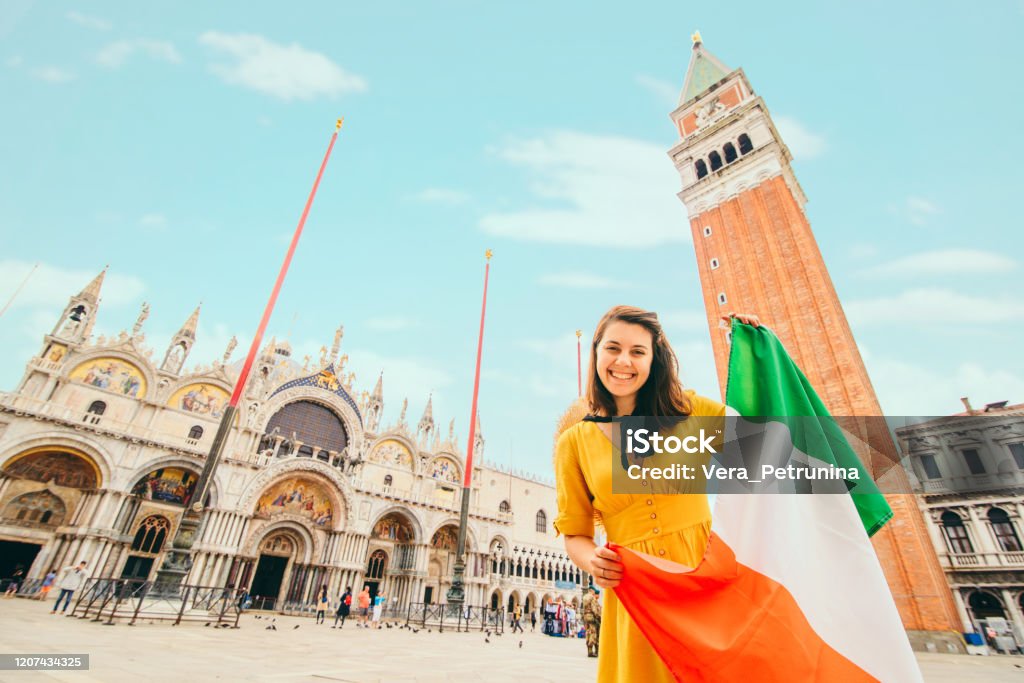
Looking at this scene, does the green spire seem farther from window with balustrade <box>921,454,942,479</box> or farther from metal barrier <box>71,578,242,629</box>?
metal barrier <box>71,578,242,629</box>

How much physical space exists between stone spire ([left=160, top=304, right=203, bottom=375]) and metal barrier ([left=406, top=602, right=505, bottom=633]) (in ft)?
52.8

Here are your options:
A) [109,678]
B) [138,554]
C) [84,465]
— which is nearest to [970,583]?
[109,678]

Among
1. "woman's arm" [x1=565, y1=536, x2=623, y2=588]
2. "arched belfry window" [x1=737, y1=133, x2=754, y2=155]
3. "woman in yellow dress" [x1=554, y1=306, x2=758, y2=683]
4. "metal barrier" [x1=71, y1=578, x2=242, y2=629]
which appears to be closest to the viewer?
"woman's arm" [x1=565, y1=536, x2=623, y2=588]

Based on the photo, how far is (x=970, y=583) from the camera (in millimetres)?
20484

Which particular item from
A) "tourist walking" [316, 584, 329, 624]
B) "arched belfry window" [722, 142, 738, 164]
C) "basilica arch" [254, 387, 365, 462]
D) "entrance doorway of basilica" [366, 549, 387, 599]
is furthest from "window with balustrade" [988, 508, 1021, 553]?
"basilica arch" [254, 387, 365, 462]

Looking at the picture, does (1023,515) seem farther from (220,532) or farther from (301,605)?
(220,532)

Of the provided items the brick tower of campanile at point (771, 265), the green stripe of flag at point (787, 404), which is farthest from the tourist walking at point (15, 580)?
the brick tower of campanile at point (771, 265)

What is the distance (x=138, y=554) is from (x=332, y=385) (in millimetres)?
10853

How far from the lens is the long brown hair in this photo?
6.32 ft

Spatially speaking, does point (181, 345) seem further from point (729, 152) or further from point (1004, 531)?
point (1004, 531)

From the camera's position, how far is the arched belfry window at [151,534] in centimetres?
1895

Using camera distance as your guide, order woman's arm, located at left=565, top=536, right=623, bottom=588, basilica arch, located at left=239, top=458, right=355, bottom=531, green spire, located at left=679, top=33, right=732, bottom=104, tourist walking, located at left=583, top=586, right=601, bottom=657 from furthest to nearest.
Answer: green spire, located at left=679, top=33, right=732, bottom=104 → basilica arch, located at left=239, top=458, right=355, bottom=531 → tourist walking, located at left=583, top=586, right=601, bottom=657 → woman's arm, located at left=565, top=536, right=623, bottom=588

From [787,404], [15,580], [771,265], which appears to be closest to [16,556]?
[15,580]

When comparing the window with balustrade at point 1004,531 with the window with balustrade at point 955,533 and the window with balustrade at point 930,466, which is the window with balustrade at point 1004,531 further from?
the window with balustrade at point 930,466
